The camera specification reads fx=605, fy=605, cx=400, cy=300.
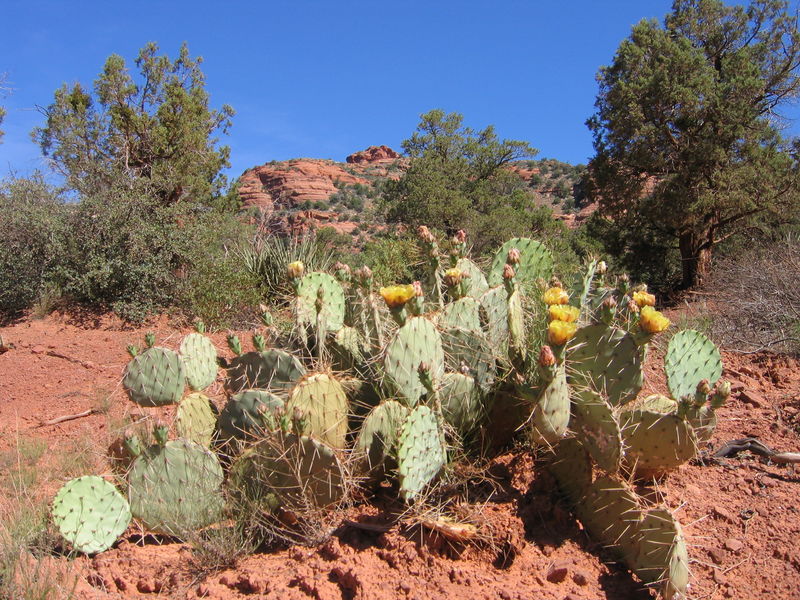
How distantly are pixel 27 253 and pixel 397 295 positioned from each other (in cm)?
919

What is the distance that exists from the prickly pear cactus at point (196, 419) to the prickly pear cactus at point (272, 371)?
0.33 m

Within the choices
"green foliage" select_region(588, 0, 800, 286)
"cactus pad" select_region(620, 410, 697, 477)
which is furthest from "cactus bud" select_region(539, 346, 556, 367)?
"green foliage" select_region(588, 0, 800, 286)

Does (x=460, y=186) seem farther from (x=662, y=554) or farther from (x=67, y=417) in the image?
(x=662, y=554)

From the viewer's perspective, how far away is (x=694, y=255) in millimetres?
14727

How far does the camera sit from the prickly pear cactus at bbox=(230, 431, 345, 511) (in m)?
2.57

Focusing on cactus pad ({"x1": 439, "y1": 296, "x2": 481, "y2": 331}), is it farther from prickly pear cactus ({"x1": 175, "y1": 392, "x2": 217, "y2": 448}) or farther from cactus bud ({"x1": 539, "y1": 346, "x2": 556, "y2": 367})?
prickly pear cactus ({"x1": 175, "y1": 392, "x2": 217, "y2": 448})

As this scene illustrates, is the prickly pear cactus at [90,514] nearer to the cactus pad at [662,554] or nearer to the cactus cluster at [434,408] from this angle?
the cactus cluster at [434,408]

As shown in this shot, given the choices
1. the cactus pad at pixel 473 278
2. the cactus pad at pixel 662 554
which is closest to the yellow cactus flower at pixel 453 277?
the cactus pad at pixel 473 278

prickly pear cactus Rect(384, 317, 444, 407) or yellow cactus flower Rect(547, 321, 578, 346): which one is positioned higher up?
yellow cactus flower Rect(547, 321, 578, 346)

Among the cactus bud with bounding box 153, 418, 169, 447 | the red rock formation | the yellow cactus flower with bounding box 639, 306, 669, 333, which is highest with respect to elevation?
the red rock formation

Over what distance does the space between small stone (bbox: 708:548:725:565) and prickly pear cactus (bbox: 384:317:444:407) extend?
52.6 inches

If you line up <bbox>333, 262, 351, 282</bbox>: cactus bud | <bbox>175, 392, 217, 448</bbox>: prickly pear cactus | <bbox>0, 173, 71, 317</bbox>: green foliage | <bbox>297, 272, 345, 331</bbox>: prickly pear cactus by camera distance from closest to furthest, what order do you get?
<bbox>175, 392, 217, 448</bbox>: prickly pear cactus < <bbox>297, 272, 345, 331</bbox>: prickly pear cactus < <bbox>333, 262, 351, 282</bbox>: cactus bud < <bbox>0, 173, 71, 317</bbox>: green foliage

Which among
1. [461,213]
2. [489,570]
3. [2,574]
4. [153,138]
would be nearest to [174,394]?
[2,574]

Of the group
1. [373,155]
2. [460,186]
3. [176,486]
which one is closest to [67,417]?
[176,486]
